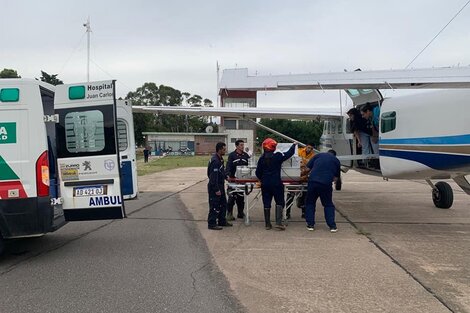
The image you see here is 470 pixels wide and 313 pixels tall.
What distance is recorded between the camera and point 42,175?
5.86 meters

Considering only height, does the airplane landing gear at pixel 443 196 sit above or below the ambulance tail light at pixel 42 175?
below

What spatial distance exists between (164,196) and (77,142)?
815 centimetres

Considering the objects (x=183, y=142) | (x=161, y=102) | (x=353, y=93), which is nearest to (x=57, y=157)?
(x=353, y=93)

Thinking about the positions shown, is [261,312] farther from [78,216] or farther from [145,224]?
[145,224]

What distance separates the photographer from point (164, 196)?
14.3 m

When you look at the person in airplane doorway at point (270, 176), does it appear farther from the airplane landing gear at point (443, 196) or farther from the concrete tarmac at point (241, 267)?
the airplane landing gear at point (443, 196)

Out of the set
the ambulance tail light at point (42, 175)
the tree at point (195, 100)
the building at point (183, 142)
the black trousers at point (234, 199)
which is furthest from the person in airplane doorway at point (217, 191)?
the tree at point (195, 100)

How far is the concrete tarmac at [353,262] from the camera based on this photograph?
457cm

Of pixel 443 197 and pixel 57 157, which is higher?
pixel 57 157

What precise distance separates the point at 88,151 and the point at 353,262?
4143 mm

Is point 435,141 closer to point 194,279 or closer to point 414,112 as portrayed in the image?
point 414,112

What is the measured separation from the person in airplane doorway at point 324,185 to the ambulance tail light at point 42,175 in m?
4.76

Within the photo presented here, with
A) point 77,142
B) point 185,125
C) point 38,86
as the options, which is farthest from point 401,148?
point 185,125

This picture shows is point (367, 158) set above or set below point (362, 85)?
below
